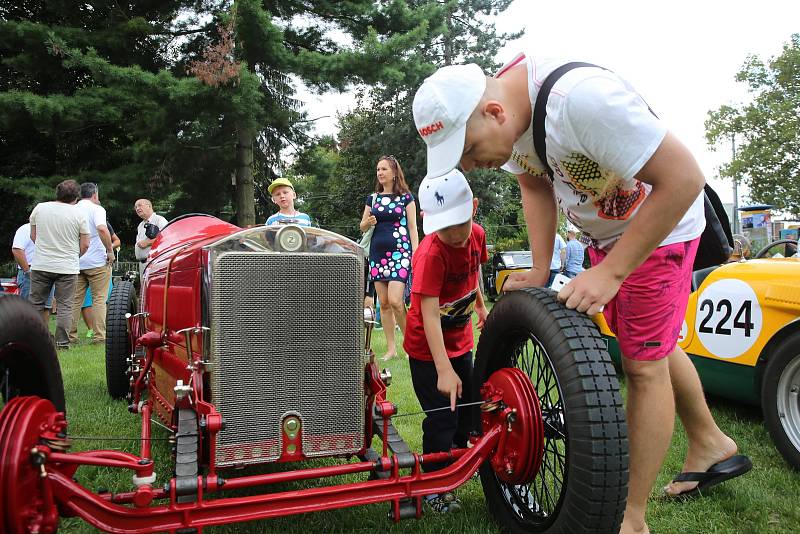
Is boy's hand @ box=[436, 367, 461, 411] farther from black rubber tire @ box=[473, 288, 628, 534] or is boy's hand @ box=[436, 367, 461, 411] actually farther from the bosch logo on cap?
the bosch logo on cap

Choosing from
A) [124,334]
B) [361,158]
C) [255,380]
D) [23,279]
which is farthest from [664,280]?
[361,158]

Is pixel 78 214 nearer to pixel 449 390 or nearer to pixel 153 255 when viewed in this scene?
pixel 153 255

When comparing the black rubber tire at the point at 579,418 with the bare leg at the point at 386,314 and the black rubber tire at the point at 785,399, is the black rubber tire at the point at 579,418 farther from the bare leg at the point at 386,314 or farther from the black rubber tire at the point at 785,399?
the bare leg at the point at 386,314

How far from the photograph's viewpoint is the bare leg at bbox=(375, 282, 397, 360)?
5.57m

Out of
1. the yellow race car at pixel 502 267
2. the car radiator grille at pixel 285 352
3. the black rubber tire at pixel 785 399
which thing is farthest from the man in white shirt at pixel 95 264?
the yellow race car at pixel 502 267

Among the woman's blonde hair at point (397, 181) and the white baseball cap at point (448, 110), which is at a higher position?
the woman's blonde hair at point (397, 181)

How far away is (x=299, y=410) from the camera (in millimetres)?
2223

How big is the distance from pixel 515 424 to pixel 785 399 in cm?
175

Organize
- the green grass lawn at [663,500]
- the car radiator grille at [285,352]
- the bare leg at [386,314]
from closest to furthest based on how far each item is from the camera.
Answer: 1. the car radiator grille at [285,352]
2. the green grass lawn at [663,500]
3. the bare leg at [386,314]

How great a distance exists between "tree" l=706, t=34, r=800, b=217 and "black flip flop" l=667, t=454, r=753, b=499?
30718 millimetres

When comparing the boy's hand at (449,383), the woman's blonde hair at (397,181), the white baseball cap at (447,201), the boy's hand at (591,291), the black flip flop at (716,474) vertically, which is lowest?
the black flip flop at (716,474)

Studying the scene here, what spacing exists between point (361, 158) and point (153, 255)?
24.4 metres

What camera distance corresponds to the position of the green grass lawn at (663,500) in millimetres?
2248

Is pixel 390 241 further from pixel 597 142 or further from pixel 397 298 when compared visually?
pixel 597 142
